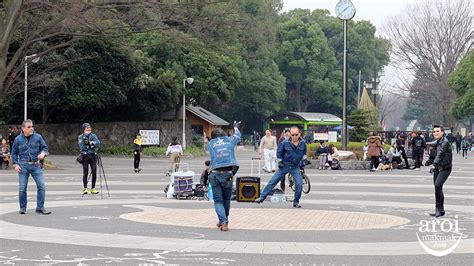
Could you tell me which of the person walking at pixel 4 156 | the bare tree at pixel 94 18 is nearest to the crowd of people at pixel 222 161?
the bare tree at pixel 94 18

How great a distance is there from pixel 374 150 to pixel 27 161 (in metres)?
20.6

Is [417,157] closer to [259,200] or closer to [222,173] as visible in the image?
[259,200]

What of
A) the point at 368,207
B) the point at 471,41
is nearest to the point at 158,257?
the point at 368,207

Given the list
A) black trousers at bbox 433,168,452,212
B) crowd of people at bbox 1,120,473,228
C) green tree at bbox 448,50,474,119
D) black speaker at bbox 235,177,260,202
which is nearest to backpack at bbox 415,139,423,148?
crowd of people at bbox 1,120,473,228

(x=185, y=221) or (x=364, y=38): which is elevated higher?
(x=364, y=38)

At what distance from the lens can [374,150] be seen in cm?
3338

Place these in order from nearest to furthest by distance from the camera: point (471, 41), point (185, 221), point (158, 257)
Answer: point (158, 257) → point (185, 221) → point (471, 41)

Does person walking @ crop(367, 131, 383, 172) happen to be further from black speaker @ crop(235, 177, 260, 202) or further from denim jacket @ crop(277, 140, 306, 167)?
denim jacket @ crop(277, 140, 306, 167)

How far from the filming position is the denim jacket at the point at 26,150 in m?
15.2

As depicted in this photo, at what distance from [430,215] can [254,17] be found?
64550 mm

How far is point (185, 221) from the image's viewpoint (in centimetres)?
1395

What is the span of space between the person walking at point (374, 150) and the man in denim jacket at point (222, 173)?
20.7 meters

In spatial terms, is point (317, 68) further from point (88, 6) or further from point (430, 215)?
point (430, 215)

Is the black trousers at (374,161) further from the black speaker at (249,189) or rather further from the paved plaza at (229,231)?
the black speaker at (249,189)
